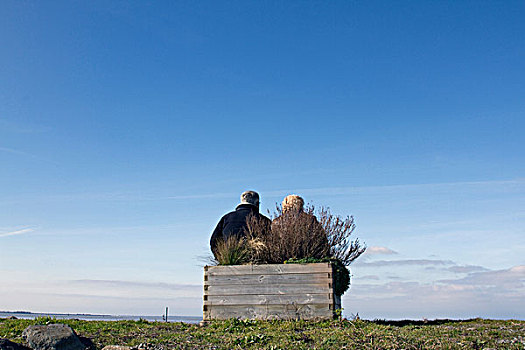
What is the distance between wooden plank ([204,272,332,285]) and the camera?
9711mm

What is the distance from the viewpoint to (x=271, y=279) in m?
9.90

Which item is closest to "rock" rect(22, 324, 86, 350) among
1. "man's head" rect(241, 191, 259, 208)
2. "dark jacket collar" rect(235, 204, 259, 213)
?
"dark jacket collar" rect(235, 204, 259, 213)

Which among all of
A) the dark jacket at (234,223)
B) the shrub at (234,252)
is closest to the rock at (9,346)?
the shrub at (234,252)

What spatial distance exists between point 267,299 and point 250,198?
2.71 meters

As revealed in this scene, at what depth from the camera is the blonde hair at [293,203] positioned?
37.7ft

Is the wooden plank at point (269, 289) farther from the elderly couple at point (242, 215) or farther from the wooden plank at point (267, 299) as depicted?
the elderly couple at point (242, 215)

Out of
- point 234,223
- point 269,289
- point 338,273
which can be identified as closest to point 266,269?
point 269,289

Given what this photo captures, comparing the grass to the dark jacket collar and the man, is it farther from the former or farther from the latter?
the dark jacket collar

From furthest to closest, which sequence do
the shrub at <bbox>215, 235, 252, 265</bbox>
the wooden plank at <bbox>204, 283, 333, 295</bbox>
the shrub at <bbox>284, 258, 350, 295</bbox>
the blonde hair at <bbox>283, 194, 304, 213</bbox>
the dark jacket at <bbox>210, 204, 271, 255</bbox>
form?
the blonde hair at <bbox>283, 194, 304, 213</bbox> < the dark jacket at <bbox>210, 204, 271, 255</bbox> < the shrub at <bbox>215, 235, 252, 265</bbox> < the shrub at <bbox>284, 258, 350, 295</bbox> < the wooden plank at <bbox>204, 283, 333, 295</bbox>

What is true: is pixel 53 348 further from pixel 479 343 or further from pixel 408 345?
pixel 479 343

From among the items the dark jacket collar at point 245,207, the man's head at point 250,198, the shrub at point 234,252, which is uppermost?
the man's head at point 250,198

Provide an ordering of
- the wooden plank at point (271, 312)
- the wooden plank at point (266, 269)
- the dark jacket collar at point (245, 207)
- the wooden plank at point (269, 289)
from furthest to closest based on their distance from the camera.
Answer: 1. the dark jacket collar at point (245, 207)
2. the wooden plank at point (266, 269)
3. the wooden plank at point (269, 289)
4. the wooden plank at point (271, 312)

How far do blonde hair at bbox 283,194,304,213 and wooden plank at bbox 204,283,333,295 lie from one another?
6.90ft

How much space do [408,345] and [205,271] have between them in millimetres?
4526
